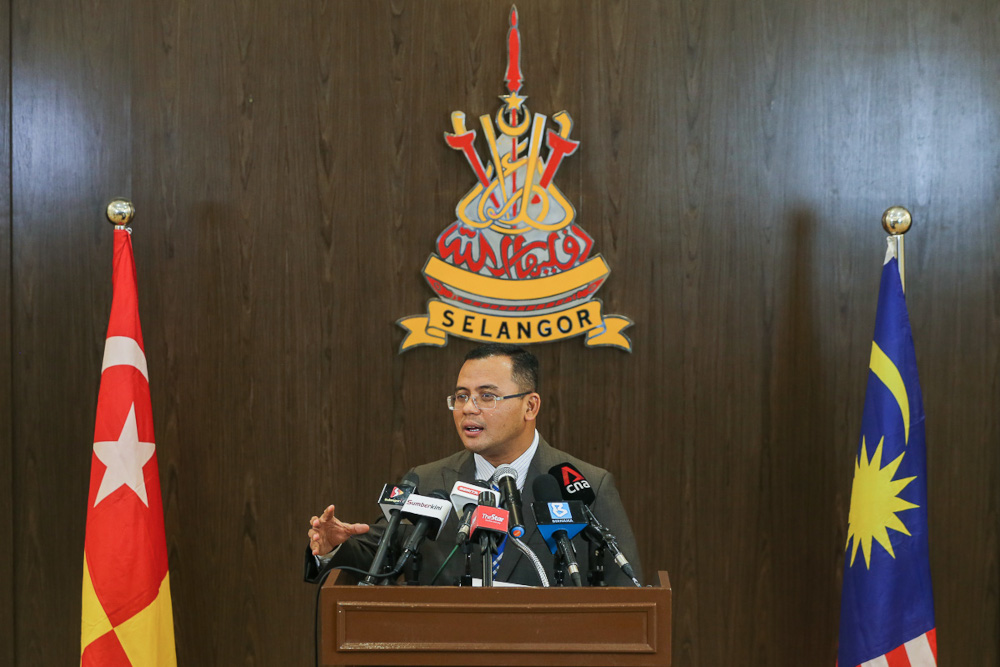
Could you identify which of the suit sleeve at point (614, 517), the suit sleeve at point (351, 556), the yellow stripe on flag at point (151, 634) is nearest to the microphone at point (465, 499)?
the suit sleeve at point (351, 556)

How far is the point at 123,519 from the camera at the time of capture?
2711mm

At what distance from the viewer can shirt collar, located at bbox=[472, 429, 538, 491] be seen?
7.97ft

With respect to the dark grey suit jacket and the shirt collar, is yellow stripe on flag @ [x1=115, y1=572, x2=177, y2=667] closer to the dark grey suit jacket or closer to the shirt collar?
the dark grey suit jacket

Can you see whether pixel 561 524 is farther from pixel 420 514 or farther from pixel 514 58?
pixel 514 58

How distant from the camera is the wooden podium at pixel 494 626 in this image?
1633 mm

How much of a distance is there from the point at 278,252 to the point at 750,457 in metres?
1.77

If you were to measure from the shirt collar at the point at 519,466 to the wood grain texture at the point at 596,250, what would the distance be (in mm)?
670

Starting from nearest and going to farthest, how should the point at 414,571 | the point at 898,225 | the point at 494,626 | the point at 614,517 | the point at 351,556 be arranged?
the point at 494,626 → the point at 414,571 → the point at 351,556 → the point at 614,517 → the point at 898,225

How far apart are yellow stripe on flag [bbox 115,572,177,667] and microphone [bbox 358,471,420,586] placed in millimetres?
1282

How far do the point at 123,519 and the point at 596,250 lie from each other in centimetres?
173

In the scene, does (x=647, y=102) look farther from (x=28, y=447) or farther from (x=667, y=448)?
(x=28, y=447)

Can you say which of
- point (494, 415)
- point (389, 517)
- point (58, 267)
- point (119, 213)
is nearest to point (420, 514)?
point (389, 517)

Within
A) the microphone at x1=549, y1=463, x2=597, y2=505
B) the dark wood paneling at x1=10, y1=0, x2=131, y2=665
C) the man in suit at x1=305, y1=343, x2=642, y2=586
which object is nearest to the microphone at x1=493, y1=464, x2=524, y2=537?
the microphone at x1=549, y1=463, x2=597, y2=505

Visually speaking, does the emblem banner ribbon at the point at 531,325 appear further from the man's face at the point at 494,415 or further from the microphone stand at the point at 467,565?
the microphone stand at the point at 467,565
